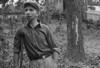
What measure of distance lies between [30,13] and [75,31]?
16.6 feet

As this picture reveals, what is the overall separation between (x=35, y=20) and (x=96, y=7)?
70.5ft

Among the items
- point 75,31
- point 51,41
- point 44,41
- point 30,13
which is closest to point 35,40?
point 44,41

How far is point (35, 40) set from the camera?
2975 mm

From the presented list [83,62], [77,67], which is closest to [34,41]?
[77,67]

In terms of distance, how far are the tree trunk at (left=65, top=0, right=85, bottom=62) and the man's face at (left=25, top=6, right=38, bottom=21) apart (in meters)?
4.95

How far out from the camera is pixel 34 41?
298cm

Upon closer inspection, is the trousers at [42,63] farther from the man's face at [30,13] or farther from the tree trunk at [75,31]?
the tree trunk at [75,31]

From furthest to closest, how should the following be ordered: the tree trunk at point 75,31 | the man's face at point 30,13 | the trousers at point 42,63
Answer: the tree trunk at point 75,31 → the trousers at point 42,63 → the man's face at point 30,13

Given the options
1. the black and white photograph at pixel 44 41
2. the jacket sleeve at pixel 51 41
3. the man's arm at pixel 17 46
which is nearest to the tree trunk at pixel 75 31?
the black and white photograph at pixel 44 41

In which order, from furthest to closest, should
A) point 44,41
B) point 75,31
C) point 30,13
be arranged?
1. point 75,31
2. point 44,41
3. point 30,13

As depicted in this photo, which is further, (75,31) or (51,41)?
(75,31)

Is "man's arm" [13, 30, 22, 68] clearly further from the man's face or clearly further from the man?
the man's face

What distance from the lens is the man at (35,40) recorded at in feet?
9.64

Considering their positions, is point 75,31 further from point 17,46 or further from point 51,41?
point 17,46
